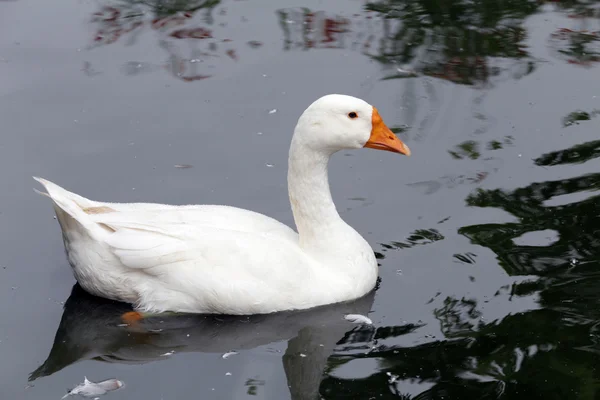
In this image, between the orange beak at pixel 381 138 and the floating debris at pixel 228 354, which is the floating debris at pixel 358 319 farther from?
the orange beak at pixel 381 138

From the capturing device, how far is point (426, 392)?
20.4ft

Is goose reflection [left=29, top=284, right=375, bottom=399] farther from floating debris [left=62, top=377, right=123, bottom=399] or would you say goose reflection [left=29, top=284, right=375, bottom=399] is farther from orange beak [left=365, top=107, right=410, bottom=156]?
orange beak [left=365, top=107, right=410, bottom=156]

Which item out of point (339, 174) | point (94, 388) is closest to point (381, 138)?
point (339, 174)

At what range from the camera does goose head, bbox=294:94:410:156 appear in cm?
727

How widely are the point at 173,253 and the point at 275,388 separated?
1.34m

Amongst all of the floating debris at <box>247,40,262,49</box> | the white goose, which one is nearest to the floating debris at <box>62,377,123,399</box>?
the white goose

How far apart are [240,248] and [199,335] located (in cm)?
69

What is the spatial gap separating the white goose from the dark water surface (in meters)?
0.18

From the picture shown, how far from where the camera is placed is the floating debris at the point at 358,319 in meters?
7.12

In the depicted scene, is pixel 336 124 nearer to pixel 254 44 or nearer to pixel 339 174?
pixel 339 174

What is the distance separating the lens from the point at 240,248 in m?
7.17

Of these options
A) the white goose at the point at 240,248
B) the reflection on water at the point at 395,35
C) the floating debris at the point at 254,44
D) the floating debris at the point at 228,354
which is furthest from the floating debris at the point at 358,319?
the floating debris at the point at 254,44

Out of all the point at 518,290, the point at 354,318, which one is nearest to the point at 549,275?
the point at 518,290

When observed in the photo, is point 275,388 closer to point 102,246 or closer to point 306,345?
point 306,345
